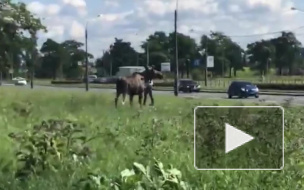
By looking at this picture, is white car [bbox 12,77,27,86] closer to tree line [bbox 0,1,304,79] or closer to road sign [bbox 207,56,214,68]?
tree line [bbox 0,1,304,79]

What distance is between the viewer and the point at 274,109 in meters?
7.18

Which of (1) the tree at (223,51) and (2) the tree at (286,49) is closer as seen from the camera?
(1) the tree at (223,51)

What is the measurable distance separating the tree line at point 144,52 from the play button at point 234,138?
78.5ft

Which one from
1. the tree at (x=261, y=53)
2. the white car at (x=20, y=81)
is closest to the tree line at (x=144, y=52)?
the tree at (x=261, y=53)

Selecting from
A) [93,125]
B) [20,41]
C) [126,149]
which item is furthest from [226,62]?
[126,149]

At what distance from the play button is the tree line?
2392 centimetres

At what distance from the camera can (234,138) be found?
6.87 m

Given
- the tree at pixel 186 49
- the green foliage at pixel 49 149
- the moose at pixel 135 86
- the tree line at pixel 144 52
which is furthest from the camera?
the tree at pixel 186 49

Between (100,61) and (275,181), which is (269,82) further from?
(275,181)

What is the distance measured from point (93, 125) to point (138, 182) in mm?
8628

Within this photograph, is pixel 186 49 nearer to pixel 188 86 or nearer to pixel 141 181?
pixel 188 86

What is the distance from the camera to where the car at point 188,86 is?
5734 centimetres
